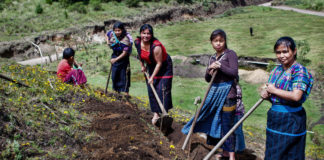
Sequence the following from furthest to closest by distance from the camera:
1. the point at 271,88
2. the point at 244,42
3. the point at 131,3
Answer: the point at 131,3 < the point at 244,42 < the point at 271,88

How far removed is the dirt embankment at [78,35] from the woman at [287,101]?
8.15 m

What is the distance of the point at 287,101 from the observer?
265 cm

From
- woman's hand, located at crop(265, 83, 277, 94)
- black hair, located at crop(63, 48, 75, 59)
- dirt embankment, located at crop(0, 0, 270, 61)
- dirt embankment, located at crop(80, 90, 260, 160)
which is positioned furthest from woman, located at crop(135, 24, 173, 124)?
dirt embankment, located at crop(0, 0, 270, 61)

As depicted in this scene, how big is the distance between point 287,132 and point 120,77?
391 centimetres

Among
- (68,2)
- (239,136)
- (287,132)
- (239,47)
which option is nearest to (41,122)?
(239,136)

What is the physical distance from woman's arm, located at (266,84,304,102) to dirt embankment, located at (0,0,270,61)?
8.16m

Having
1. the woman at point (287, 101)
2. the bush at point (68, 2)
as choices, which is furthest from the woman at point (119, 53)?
the bush at point (68, 2)

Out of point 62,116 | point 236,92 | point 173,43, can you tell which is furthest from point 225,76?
point 173,43

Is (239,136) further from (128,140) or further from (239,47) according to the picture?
(239,47)

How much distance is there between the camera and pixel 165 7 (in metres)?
27.6

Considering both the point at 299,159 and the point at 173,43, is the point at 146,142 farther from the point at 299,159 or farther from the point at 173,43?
the point at 173,43

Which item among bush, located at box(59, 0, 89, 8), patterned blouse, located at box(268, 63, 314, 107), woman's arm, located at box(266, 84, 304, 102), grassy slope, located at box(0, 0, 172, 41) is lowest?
woman's arm, located at box(266, 84, 304, 102)

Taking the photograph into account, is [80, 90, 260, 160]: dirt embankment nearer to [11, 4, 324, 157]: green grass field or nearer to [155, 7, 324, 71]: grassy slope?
[11, 4, 324, 157]: green grass field

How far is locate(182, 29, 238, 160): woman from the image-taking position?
332cm
